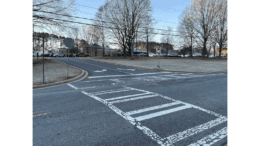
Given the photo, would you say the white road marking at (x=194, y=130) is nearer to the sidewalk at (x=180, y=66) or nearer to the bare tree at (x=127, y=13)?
the sidewalk at (x=180, y=66)

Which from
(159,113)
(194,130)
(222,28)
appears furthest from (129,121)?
(222,28)

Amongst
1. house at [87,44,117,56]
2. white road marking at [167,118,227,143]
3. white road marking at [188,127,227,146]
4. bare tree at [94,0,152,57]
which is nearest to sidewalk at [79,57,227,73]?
bare tree at [94,0,152,57]

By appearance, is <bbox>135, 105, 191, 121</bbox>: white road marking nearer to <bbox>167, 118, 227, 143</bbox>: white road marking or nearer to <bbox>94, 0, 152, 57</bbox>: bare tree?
<bbox>167, 118, 227, 143</bbox>: white road marking

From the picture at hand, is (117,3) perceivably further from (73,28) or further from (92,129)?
(92,129)

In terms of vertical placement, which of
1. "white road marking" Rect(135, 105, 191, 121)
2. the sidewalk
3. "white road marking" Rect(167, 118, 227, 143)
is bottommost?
"white road marking" Rect(167, 118, 227, 143)

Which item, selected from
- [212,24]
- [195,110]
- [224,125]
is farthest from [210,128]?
[212,24]

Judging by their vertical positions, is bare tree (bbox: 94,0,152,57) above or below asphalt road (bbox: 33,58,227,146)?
above

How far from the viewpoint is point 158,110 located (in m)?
4.28

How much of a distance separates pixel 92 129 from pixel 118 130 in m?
0.54

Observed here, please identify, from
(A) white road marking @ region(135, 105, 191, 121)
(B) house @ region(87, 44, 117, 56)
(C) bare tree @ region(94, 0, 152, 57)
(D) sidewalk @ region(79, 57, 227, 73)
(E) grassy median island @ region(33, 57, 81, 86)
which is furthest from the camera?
(B) house @ region(87, 44, 117, 56)

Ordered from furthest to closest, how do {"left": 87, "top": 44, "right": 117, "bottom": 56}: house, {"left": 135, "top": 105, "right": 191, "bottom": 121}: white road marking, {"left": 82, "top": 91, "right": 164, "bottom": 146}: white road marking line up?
{"left": 87, "top": 44, "right": 117, "bottom": 56}: house, {"left": 135, "top": 105, "right": 191, "bottom": 121}: white road marking, {"left": 82, "top": 91, "right": 164, "bottom": 146}: white road marking

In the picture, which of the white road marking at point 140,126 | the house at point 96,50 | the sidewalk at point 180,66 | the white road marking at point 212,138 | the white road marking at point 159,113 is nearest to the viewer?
the white road marking at point 212,138

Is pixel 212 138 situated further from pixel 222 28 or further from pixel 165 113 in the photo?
pixel 222 28

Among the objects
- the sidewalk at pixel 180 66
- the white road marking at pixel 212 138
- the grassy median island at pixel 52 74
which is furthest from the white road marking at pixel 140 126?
the sidewalk at pixel 180 66
